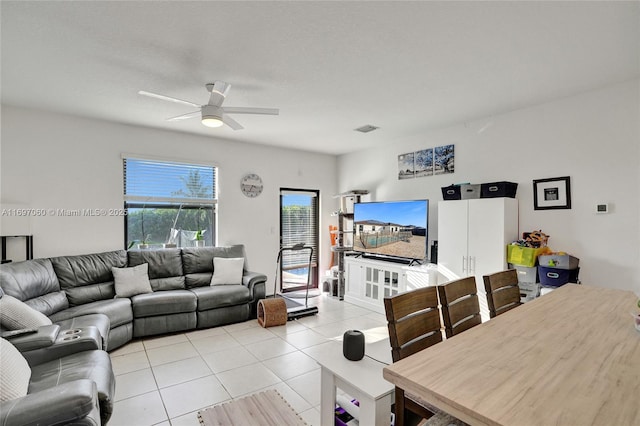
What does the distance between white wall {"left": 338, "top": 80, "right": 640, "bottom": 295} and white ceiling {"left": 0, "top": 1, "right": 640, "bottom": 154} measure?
8.5 inches

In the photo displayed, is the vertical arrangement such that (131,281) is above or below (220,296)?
above

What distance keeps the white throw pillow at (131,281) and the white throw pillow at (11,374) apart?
210cm

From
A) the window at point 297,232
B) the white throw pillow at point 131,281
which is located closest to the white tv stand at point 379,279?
the window at point 297,232

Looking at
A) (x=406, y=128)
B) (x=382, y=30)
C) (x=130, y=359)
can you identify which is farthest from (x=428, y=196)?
(x=130, y=359)

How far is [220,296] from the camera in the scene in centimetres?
405

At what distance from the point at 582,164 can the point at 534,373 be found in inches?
123

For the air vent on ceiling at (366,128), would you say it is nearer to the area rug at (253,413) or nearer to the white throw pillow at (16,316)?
the area rug at (253,413)

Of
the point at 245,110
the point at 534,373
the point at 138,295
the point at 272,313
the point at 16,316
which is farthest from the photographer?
the point at 272,313

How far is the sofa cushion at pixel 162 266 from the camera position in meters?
4.12

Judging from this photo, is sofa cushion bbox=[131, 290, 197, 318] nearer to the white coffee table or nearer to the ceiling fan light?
the ceiling fan light

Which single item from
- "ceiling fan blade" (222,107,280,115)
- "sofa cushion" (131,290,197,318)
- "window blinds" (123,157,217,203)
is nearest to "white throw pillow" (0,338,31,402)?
"sofa cushion" (131,290,197,318)

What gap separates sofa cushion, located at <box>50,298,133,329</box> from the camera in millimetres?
3082

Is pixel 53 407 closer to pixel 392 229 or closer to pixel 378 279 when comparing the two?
pixel 378 279

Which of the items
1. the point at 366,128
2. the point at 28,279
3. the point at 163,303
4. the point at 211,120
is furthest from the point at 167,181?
the point at 366,128
